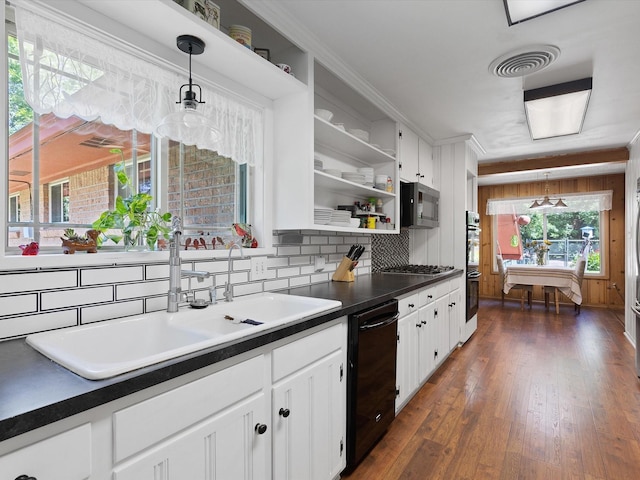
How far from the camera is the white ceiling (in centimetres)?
183

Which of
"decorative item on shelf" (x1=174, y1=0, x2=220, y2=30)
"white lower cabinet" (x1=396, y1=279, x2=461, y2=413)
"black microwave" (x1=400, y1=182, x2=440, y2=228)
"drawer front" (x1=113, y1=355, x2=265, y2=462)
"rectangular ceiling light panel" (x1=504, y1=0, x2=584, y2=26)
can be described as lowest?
"white lower cabinet" (x1=396, y1=279, x2=461, y2=413)

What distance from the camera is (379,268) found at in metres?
3.47

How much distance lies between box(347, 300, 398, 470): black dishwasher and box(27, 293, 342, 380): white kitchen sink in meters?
0.27

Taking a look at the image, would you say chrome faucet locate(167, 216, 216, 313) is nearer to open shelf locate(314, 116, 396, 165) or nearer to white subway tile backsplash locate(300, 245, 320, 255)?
white subway tile backsplash locate(300, 245, 320, 255)

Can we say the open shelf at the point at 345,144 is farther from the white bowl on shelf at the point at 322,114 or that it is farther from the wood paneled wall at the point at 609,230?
the wood paneled wall at the point at 609,230

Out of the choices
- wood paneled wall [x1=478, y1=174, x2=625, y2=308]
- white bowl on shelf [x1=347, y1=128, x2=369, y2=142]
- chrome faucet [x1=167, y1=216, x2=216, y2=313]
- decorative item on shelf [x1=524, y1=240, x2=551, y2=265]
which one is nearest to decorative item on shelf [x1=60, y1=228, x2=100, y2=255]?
chrome faucet [x1=167, y1=216, x2=216, y2=313]

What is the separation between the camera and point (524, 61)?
231cm

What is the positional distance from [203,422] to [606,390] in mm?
3321

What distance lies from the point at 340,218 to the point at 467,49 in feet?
4.39

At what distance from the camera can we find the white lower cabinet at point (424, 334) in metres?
2.35

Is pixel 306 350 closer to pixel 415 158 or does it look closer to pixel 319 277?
pixel 319 277

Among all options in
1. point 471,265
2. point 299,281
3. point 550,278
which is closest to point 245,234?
point 299,281

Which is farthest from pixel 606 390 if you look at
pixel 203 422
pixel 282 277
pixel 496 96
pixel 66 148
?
pixel 66 148

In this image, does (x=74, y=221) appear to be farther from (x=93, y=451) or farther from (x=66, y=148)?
(x=93, y=451)
